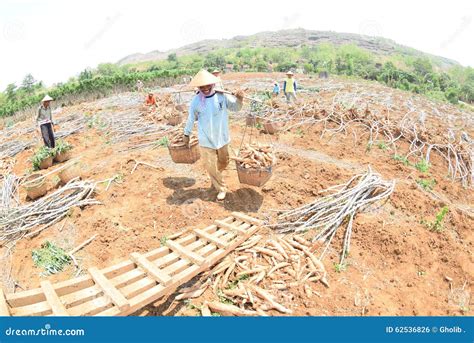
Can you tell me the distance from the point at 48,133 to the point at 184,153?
454 centimetres

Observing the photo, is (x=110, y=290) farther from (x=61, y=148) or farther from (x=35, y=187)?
(x=61, y=148)

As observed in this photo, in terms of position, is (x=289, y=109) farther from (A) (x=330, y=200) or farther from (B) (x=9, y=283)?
(B) (x=9, y=283)

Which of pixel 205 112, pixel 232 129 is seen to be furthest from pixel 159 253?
pixel 232 129

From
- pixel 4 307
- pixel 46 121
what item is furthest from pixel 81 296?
pixel 46 121

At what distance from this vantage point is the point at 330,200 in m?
4.91

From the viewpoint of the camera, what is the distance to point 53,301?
110 inches

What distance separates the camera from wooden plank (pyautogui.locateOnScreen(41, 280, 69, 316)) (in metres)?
2.71

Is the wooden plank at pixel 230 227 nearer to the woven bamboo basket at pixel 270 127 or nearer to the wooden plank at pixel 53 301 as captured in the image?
the wooden plank at pixel 53 301

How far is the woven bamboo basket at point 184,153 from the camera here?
5.34m

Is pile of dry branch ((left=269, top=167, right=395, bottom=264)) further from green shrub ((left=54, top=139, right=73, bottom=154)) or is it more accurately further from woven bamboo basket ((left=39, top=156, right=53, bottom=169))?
green shrub ((left=54, top=139, right=73, bottom=154))

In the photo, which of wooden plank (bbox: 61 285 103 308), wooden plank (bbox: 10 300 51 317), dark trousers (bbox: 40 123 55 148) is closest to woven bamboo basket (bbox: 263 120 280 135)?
dark trousers (bbox: 40 123 55 148)

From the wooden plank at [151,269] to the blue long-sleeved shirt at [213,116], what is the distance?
196 centimetres

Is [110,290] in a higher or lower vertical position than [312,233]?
higher

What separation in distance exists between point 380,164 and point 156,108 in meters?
7.56
